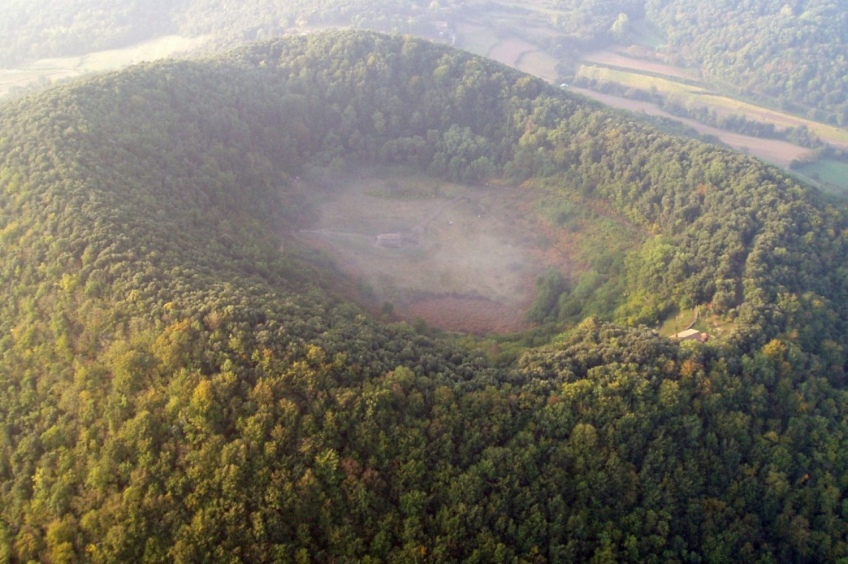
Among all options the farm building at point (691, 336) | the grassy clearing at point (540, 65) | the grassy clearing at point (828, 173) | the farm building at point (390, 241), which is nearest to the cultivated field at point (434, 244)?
the farm building at point (390, 241)

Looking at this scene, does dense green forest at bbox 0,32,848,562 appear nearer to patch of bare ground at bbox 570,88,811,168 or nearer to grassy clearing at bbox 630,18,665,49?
patch of bare ground at bbox 570,88,811,168

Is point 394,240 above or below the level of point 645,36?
below

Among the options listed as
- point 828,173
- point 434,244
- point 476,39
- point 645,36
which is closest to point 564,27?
A: point 645,36

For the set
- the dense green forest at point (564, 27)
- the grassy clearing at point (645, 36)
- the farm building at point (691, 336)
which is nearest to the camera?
Answer: the farm building at point (691, 336)

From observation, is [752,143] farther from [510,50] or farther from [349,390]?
[349,390]

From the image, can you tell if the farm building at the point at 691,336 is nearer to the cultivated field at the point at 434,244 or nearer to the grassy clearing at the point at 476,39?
the cultivated field at the point at 434,244

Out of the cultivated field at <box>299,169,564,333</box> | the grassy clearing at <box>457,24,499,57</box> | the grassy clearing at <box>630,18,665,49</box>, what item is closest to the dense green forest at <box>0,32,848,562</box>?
the cultivated field at <box>299,169,564,333</box>
